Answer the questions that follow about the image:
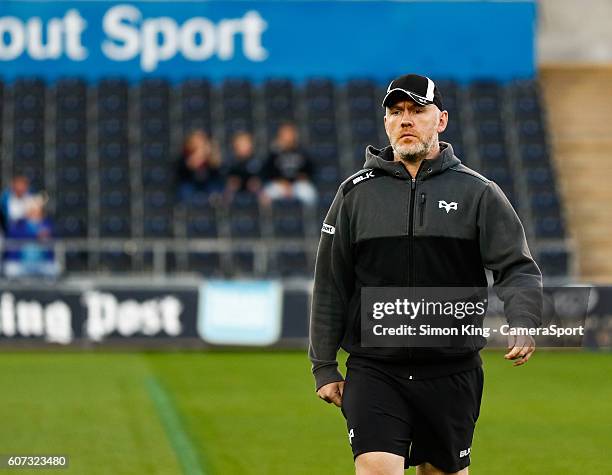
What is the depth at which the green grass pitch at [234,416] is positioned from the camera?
979cm

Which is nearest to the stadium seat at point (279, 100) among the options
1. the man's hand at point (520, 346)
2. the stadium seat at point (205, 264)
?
the stadium seat at point (205, 264)

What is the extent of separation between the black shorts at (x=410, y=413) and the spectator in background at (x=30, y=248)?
553 inches

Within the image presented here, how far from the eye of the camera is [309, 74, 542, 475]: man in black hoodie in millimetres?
5480

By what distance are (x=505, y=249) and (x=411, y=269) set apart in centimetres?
39

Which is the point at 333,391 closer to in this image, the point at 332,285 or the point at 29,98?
the point at 332,285

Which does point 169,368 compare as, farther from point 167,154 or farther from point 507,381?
point 167,154

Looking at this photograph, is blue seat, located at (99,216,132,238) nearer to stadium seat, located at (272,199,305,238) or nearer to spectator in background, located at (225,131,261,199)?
spectator in background, located at (225,131,261,199)

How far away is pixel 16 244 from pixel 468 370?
1434 cm

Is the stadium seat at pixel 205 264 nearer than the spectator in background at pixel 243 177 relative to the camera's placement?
Yes

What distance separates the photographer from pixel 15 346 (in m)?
18.9

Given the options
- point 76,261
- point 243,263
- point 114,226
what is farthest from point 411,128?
point 114,226

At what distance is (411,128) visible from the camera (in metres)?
5.51

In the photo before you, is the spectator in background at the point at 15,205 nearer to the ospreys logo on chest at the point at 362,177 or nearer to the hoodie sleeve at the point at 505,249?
the ospreys logo on chest at the point at 362,177

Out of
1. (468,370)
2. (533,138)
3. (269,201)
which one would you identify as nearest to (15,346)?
(269,201)
